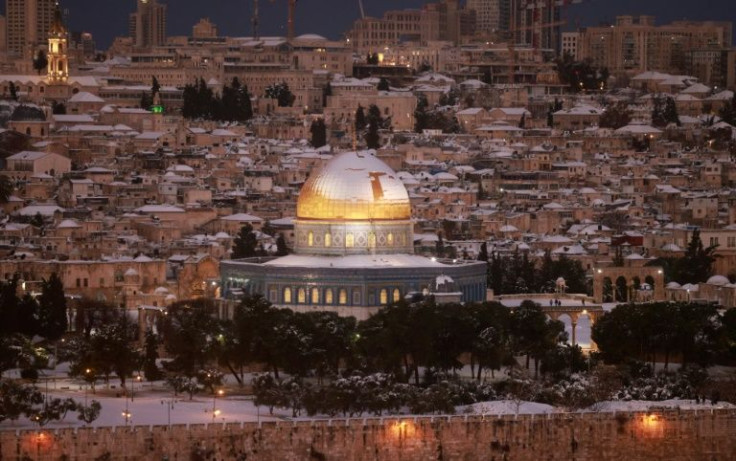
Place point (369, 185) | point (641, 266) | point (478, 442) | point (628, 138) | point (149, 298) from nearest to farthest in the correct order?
point (478, 442)
point (369, 185)
point (149, 298)
point (641, 266)
point (628, 138)

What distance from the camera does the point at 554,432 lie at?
5816 cm

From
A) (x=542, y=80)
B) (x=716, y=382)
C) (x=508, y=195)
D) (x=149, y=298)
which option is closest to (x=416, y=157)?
(x=508, y=195)

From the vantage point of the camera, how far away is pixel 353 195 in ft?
235

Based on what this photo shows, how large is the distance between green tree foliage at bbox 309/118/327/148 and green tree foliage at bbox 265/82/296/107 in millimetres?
12483

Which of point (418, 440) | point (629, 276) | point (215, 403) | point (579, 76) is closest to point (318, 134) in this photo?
point (579, 76)

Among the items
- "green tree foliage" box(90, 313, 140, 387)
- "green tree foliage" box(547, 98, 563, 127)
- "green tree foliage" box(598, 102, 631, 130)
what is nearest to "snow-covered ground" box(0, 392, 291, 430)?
"green tree foliage" box(90, 313, 140, 387)

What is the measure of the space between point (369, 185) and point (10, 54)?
89.5m

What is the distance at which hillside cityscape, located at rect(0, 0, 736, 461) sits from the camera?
58.0 m

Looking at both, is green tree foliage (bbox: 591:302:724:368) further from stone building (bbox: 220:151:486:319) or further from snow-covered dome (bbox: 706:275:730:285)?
snow-covered dome (bbox: 706:275:730:285)

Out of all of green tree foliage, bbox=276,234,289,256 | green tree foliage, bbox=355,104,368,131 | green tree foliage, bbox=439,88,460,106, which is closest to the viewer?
green tree foliage, bbox=276,234,289,256

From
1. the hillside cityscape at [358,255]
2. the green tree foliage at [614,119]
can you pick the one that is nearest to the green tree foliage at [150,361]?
the hillside cityscape at [358,255]

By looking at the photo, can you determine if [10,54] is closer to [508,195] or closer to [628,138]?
[628,138]

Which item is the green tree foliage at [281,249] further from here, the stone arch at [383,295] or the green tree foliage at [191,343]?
the green tree foliage at [191,343]

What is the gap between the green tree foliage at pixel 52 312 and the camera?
67312mm
